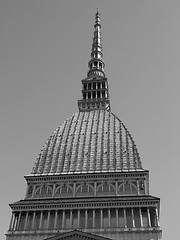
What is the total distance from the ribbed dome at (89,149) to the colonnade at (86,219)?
9.49 m

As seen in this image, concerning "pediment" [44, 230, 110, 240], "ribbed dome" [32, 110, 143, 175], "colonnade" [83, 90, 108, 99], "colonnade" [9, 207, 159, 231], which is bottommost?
"pediment" [44, 230, 110, 240]

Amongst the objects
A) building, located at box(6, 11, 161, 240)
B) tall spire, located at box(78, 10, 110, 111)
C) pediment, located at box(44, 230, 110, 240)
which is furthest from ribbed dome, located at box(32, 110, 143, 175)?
pediment, located at box(44, 230, 110, 240)

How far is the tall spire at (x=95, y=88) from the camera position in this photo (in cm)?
9319

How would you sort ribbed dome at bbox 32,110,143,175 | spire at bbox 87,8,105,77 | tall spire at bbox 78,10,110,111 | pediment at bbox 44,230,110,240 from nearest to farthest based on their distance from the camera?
1. pediment at bbox 44,230,110,240
2. ribbed dome at bbox 32,110,143,175
3. tall spire at bbox 78,10,110,111
4. spire at bbox 87,8,105,77

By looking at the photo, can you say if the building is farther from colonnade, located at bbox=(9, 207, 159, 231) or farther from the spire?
the spire

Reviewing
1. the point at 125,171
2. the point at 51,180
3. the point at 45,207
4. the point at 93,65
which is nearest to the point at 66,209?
the point at 45,207

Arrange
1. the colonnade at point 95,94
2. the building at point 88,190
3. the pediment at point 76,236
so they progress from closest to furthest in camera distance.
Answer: the pediment at point 76,236, the building at point 88,190, the colonnade at point 95,94

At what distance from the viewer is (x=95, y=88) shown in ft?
318

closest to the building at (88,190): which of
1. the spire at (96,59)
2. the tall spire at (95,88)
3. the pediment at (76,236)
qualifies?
the pediment at (76,236)

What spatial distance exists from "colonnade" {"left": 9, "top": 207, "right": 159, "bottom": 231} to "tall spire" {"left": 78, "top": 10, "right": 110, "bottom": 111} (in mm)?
32747

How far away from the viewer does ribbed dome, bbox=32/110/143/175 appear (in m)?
73.6

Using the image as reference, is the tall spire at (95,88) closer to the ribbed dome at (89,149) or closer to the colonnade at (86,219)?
the ribbed dome at (89,149)

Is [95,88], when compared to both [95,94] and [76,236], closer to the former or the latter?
[95,94]

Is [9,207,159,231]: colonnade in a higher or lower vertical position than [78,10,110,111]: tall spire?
lower
